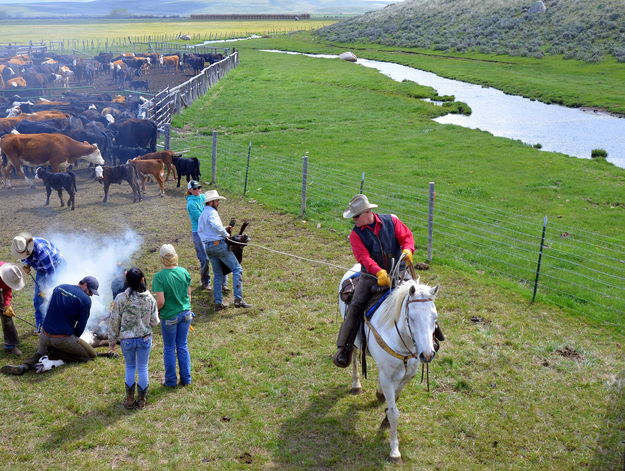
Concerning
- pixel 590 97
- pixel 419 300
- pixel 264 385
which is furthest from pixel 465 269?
pixel 590 97

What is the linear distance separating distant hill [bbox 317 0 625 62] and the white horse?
155 feet

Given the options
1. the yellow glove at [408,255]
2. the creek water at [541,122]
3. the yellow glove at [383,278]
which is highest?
the yellow glove at [408,255]

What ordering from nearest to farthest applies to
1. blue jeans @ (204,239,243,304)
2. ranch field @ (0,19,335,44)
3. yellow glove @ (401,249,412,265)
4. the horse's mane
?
the horse's mane < yellow glove @ (401,249,412,265) < blue jeans @ (204,239,243,304) < ranch field @ (0,19,335,44)

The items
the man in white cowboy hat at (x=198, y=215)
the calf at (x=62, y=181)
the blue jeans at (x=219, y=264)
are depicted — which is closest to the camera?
the blue jeans at (x=219, y=264)

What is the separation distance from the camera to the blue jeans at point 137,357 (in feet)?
23.1

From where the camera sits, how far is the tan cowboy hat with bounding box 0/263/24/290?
8188 mm

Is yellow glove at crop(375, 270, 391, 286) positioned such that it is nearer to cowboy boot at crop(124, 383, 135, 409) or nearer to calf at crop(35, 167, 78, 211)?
cowboy boot at crop(124, 383, 135, 409)

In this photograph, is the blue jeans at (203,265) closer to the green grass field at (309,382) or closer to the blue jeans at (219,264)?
the green grass field at (309,382)

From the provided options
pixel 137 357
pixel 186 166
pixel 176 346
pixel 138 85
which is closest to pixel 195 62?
pixel 138 85

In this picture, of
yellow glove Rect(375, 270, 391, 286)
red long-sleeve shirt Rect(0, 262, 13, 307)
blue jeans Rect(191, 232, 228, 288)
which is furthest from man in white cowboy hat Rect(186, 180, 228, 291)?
yellow glove Rect(375, 270, 391, 286)

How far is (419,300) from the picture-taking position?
592cm

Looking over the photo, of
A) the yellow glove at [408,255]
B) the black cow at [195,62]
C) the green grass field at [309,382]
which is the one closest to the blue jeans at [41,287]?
the green grass field at [309,382]

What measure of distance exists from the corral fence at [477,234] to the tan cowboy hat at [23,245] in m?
6.98

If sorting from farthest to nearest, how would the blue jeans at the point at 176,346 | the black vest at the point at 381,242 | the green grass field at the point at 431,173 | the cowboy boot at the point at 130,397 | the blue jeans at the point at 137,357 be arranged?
1. the green grass field at the point at 431,173
2. the blue jeans at the point at 176,346
3. the cowboy boot at the point at 130,397
4. the blue jeans at the point at 137,357
5. the black vest at the point at 381,242
